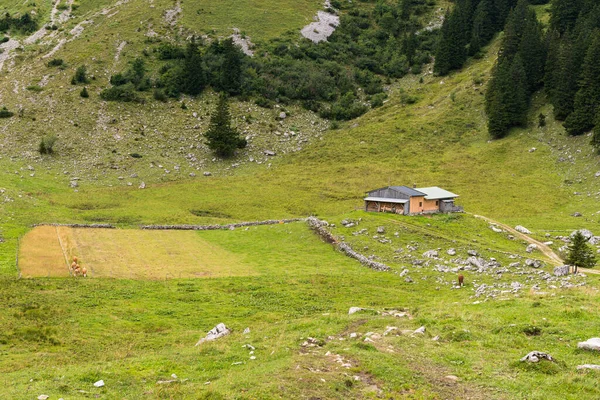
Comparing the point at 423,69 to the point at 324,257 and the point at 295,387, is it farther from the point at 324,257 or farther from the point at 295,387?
the point at 295,387

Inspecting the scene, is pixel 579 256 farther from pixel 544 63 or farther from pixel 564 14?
pixel 564 14

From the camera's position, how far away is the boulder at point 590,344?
1919 centimetres

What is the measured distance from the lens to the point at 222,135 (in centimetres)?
9450

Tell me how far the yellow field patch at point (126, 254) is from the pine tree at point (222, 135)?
37121mm

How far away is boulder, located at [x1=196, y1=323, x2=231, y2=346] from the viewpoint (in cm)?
2632

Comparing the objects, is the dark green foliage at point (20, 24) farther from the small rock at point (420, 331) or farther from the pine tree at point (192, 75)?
the small rock at point (420, 331)

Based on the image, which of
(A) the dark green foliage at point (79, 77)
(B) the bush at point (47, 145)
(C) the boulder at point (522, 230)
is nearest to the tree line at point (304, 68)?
(A) the dark green foliage at point (79, 77)

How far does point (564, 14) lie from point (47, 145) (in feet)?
356

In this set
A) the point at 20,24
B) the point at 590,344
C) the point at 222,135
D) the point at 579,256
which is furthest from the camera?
the point at 20,24

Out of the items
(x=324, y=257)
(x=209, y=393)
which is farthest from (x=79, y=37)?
(x=209, y=393)

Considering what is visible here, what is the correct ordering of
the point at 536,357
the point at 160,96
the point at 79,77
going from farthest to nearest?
1. the point at 79,77
2. the point at 160,96
3. the point at 536,357

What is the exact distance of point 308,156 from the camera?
3834 inches

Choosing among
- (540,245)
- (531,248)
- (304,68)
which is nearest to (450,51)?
(304,68)

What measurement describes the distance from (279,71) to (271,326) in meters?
102
